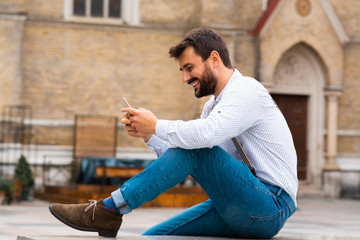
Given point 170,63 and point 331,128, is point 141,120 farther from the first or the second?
point 331,128

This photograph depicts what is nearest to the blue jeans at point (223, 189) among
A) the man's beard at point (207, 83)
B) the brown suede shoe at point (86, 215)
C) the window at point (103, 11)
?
the brown suede shoe at point (86, 215)

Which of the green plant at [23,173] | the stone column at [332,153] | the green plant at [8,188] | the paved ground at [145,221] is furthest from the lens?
the stone column at [332,153]

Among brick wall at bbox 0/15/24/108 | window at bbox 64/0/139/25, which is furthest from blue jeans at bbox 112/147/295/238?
window at bbox 64/0/139/25

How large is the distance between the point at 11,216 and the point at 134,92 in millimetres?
7000

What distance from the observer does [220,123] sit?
4.52 metres

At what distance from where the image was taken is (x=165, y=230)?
5.10m

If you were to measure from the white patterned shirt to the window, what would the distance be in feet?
45.4

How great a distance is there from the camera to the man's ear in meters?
4.76

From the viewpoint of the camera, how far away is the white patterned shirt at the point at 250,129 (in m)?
4.52

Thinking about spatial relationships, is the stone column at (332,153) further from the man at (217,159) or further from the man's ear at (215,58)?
the man's ear at (215,58)

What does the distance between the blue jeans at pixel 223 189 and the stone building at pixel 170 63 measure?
43.9 ft

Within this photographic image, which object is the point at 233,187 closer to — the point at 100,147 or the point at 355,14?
the point at 100,147

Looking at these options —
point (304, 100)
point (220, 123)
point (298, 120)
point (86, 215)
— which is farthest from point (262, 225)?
point (304, 100)

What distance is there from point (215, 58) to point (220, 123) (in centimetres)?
48
